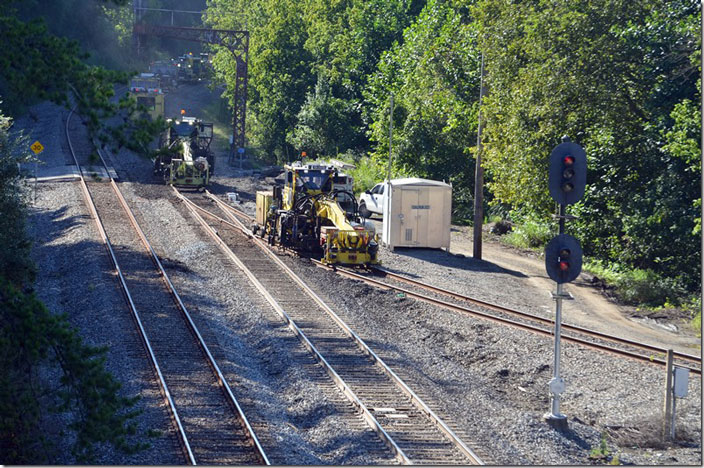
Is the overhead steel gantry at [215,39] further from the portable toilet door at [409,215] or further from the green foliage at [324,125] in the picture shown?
the portable toilet door at [409,215]

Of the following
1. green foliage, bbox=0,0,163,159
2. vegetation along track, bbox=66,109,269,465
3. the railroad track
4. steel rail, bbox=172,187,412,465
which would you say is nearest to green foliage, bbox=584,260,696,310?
the railroad track

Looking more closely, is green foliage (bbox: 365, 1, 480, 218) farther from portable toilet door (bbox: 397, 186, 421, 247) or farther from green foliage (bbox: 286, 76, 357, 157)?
green foliage (bbox: 286, 76, 357, 157)

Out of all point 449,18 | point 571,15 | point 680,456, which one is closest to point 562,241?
point 680,456

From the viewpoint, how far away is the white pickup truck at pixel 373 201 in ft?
115

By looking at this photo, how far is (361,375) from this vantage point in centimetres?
1430

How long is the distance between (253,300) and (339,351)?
473cm

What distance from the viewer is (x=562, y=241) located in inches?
496

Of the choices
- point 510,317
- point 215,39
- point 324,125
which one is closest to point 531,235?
point 510,317

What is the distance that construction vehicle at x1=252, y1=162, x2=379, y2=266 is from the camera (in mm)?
23781

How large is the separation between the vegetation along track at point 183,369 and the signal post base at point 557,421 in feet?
14.5

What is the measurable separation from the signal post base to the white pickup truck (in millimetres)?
22811

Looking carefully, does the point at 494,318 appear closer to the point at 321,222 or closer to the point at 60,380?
the point at 321,222

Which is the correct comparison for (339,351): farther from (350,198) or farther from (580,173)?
(350,198)

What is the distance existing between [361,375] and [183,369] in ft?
10.3
